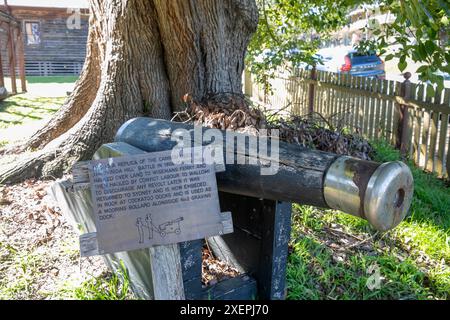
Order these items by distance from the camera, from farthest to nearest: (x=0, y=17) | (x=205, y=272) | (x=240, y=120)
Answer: (x=0, y=17)
(x=240, y=120)
(x=205, y=272)

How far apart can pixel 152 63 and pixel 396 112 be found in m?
4.84

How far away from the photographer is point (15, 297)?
10.1 feet

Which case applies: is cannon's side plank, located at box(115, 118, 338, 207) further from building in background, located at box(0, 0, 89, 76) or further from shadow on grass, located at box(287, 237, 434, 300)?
building in background, located at box(0, 0, 89, 76)

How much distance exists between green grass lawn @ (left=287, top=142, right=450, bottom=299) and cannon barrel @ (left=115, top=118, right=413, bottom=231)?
43.2 inches

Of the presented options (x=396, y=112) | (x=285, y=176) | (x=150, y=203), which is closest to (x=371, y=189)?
(x=285, y=176)

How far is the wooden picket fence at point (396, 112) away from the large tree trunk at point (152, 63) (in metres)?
1.39

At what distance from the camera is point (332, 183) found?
2.07 meters

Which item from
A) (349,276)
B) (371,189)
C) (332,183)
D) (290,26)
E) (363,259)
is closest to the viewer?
(371,189)

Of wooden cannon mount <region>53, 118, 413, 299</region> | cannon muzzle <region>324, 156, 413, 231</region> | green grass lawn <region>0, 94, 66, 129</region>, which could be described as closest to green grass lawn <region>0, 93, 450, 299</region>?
wooden cannon mount <region>53, 118, 413, 299</region>

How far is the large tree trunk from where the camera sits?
469cm

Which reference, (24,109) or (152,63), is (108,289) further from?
(24,109)

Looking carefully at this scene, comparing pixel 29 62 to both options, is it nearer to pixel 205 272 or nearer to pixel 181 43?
pixel 181 43

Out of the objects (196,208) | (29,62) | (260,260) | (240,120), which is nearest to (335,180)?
(196,208)

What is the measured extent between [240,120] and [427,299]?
2066 mm
